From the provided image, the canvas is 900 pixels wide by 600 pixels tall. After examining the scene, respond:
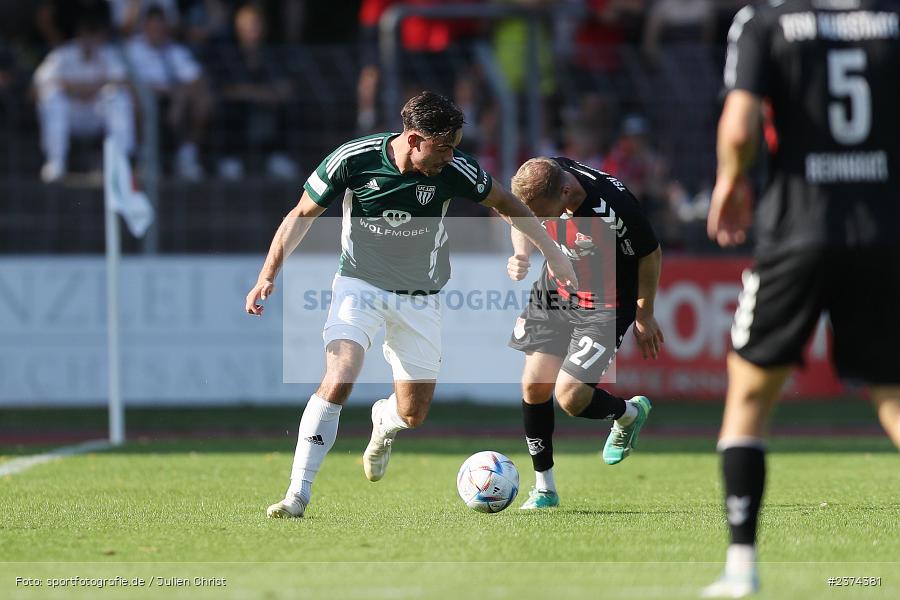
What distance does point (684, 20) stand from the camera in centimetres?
1784

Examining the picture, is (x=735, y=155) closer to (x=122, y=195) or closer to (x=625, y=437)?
(x=625, y=437)

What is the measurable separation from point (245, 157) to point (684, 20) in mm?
6044

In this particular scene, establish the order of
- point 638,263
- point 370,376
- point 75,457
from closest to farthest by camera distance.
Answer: point 638,263
point 75,457
point 370,376

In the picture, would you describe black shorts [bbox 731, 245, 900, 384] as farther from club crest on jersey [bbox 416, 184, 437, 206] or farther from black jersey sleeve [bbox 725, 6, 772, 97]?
club crest on jersey [bbox 416, 184, 437, 206]

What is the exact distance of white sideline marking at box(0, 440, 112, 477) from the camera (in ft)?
32.9

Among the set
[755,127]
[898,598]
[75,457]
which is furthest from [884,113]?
[75,457]

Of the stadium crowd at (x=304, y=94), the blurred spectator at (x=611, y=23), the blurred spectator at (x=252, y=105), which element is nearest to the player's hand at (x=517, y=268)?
the stadium crowd at (x=304, y=94)

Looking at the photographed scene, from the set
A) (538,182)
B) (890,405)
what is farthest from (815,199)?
(538,182)

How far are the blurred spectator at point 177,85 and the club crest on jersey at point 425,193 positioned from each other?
341 inches

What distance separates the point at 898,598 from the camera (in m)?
4.90

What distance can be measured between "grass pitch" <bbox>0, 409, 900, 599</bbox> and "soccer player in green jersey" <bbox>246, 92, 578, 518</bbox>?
0.55 m

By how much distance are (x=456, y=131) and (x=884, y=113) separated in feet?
9.57

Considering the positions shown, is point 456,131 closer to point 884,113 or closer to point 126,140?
point 884,113

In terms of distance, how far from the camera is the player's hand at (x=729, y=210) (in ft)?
15.8
